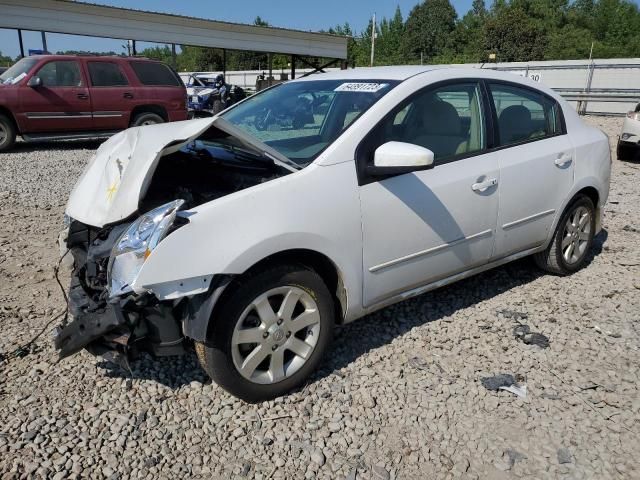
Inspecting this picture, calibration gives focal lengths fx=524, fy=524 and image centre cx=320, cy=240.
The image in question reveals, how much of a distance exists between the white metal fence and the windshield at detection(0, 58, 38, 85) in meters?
12.8

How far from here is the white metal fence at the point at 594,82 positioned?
61.8 ft

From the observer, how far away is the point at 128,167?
2775 mm

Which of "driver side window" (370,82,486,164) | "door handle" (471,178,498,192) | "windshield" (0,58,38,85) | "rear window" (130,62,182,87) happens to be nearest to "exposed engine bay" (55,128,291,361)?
"driver side window" (370,82,486,164)

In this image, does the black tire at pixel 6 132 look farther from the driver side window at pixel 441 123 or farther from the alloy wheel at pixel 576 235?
the alloy wheel at pixel 576 235

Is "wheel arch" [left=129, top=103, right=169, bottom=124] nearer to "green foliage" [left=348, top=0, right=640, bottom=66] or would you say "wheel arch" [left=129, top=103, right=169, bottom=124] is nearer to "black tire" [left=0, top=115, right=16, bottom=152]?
"black tire" [left=0, top=115, right=16, bottom=152]

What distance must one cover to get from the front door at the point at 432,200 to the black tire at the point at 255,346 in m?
0.33

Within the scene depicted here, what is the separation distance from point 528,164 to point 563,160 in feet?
1.54

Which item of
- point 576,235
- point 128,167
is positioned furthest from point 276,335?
point 576,235

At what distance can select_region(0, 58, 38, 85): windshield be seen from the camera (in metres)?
10.2

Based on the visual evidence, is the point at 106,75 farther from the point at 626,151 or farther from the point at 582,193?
the point at 626,151

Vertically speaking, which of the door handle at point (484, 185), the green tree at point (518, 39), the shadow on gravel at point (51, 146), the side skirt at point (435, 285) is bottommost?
the shadow on gravel at point (51, 146)

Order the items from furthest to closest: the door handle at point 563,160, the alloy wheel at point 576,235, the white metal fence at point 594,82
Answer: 1. the white metal fence at point 594,82
2. the alloy wheel at point 576,235
3. the door handle at point 563,160

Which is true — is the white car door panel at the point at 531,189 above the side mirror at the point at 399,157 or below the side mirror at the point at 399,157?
below

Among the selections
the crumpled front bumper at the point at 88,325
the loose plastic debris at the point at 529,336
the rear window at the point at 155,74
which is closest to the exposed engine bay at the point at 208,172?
the crumpled front bumper at the point at 88,325
